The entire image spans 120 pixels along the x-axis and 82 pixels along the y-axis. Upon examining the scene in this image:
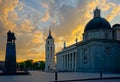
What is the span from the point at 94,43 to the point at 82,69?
10853mm

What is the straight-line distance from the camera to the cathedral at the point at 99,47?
70.8 meters

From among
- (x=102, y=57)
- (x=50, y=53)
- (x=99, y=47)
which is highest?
(x=50, y=53)

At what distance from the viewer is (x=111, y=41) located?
241ft

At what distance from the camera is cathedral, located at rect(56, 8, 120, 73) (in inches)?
2785

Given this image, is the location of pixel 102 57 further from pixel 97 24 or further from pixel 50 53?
pixel 50 53

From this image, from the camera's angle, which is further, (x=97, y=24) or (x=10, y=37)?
(x=97, y=24)

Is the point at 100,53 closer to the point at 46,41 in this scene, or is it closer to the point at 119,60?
the point at 119,60

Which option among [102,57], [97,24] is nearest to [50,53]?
[97,24]

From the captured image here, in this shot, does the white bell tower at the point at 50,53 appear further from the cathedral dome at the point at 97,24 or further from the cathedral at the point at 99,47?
the cathedral dome at the point at 97,24

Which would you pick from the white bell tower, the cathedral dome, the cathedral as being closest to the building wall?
the cathedral

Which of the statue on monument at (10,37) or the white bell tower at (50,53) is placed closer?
the statue on monument at (10,37)

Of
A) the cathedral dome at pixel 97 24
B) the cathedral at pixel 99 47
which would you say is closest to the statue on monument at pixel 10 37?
the cathedral at pixel 99 47

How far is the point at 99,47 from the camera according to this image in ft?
233

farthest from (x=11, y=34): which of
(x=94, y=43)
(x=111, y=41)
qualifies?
(x=111, y=41)
